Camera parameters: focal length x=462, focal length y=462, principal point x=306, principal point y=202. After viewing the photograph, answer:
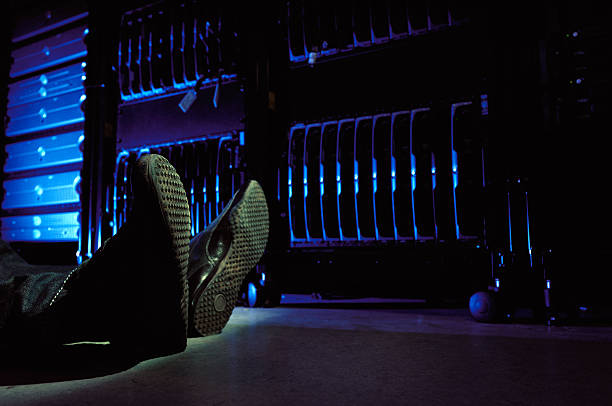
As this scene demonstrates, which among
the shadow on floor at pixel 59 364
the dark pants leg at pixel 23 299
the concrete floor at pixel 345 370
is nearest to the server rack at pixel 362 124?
the concrete floor at pixel 345 370

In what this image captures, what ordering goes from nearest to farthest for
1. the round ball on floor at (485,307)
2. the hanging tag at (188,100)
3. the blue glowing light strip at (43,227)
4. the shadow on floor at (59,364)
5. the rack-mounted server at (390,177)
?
the shadow on floor at (59,364)
the round ball on floor at (485,307)
the rack-mounted server at (390,177)
the hanging tag at (188,100)
the blue glowing light strip at (43,227)

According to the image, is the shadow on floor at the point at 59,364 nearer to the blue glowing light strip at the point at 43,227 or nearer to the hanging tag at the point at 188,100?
the hanging tag at the point at 188,100

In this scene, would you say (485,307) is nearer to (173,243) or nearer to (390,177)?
(390,177)

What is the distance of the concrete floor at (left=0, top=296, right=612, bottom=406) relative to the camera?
0.60 m

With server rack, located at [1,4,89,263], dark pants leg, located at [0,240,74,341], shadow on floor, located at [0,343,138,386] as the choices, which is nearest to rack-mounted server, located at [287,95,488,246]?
shadow on floor, located at [0,343,138,386]

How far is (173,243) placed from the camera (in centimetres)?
74

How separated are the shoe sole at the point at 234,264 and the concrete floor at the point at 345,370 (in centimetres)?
5

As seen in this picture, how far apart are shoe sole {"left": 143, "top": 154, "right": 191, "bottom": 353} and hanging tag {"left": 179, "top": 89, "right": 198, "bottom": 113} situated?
128 cm

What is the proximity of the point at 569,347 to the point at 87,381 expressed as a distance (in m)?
0.89

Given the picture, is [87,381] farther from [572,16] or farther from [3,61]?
[3,61]

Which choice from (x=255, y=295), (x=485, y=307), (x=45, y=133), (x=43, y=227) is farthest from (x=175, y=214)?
(x=45, y=133)

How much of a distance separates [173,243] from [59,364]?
0.31m

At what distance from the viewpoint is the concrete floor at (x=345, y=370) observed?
601mm

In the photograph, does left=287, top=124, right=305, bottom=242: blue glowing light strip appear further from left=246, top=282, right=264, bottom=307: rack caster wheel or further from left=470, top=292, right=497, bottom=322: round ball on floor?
left=470, top=292, right=497, bottom=322: round ball on floor
